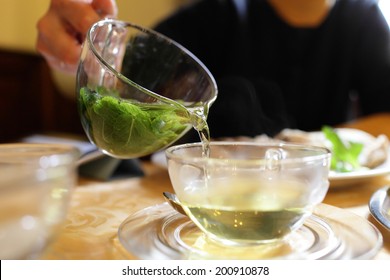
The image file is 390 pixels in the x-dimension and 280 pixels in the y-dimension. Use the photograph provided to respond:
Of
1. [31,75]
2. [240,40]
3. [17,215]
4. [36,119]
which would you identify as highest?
[17,215]

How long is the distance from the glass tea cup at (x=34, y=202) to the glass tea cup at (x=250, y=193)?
0.12 meters

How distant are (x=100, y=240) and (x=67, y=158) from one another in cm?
14

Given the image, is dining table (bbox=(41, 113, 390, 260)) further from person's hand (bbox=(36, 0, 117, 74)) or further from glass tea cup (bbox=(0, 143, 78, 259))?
person's hand (bbox=(36, 0, 117, 74))

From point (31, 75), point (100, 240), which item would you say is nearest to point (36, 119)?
point (31, 75)

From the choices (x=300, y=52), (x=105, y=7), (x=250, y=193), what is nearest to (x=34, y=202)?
(x=250, y=193)

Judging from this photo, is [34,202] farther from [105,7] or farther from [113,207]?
[105,7]

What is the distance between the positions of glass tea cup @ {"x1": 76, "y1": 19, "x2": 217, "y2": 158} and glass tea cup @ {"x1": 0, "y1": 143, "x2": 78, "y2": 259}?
16 centimetres

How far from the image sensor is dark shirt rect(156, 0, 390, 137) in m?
1.66

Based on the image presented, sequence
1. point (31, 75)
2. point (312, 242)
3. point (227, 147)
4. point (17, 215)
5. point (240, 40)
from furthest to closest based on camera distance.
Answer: point (31, 75), point (240, 40), point (227, 147), point (312, 242), point (17, 215)

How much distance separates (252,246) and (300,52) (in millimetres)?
1378

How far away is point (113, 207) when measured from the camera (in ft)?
1.85

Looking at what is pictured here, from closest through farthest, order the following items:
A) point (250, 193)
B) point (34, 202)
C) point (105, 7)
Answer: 1. point (34, 202)
2. point (250, 193)
3. point (105, 7)
